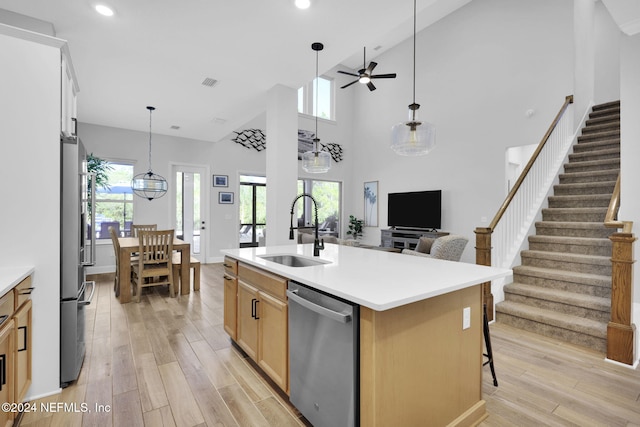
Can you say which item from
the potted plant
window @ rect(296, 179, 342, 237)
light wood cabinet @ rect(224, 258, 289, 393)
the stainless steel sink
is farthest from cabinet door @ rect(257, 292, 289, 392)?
the potted plant

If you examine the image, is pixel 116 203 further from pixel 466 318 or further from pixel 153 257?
pixel 466 318

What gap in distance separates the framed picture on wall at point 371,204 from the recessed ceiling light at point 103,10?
22.5 feet

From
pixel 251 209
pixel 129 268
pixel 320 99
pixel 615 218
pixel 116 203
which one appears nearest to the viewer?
pixel 615 218

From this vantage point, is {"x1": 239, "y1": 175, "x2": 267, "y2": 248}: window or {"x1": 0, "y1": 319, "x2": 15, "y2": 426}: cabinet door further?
{"x1": 239, "y1": 175, "x2": 267, "y2": 248}: window

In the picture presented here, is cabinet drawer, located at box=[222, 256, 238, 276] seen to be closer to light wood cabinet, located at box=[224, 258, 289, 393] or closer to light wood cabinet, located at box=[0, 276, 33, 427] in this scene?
light wood cabinet, located at box=[224, 258, 289, 393]

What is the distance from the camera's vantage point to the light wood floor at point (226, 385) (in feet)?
6.24

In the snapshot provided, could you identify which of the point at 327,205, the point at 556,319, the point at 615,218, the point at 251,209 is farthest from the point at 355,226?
the point at 615,218

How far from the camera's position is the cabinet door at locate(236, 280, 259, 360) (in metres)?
2.35

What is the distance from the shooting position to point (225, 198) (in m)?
7.51

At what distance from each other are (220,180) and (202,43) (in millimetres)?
4391

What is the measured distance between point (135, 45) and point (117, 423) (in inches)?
133

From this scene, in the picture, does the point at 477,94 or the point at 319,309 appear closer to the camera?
the point at 319,309

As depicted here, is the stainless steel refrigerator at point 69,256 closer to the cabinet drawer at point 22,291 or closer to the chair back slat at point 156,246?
the cabinet drawer at point 22,291

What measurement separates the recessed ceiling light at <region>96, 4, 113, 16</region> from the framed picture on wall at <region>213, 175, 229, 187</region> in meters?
4.69
